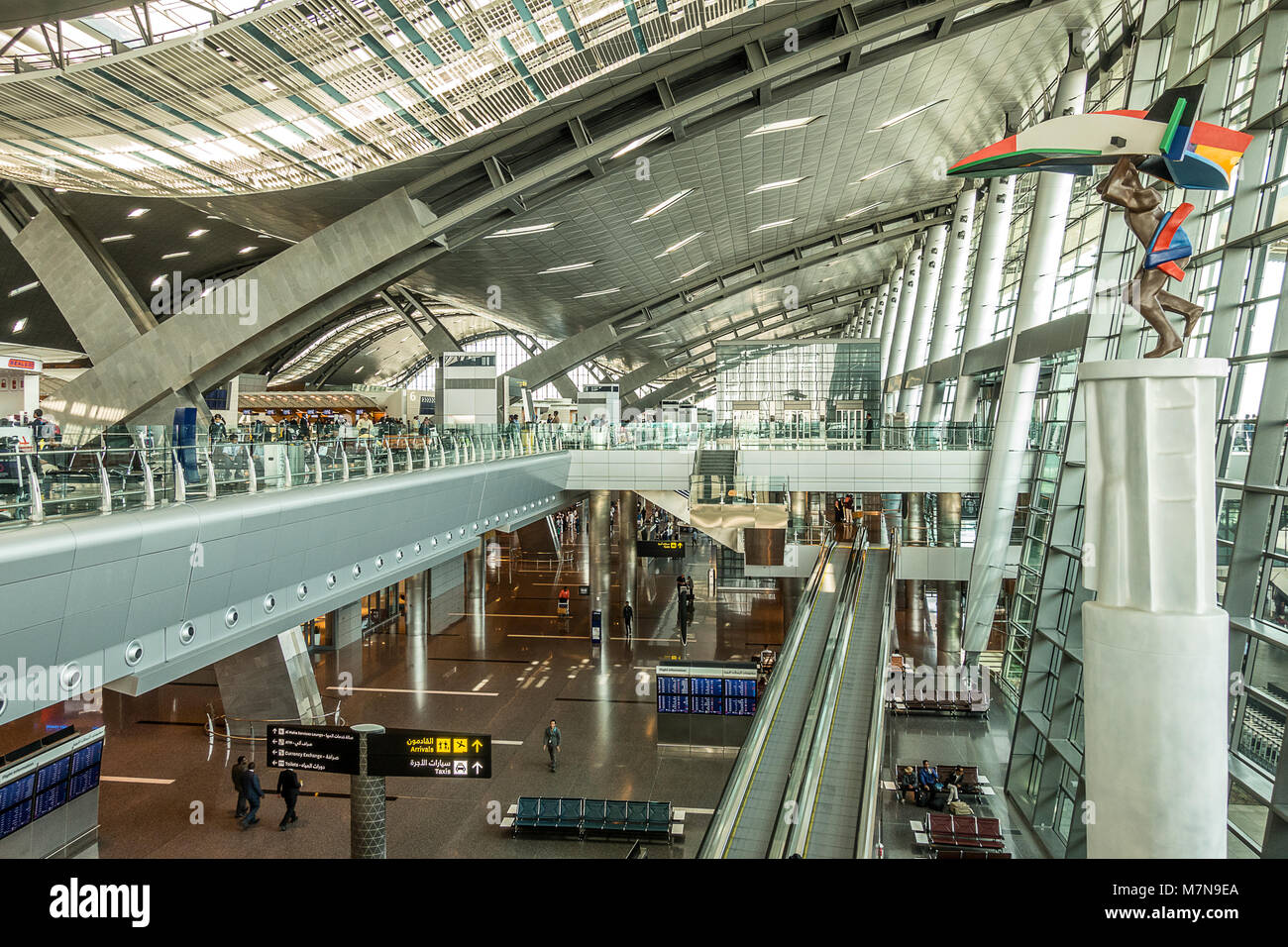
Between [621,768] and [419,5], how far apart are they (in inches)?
492

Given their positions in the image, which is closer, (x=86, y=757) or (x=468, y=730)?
(x=86, y=757)

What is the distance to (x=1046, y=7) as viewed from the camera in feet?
62.2

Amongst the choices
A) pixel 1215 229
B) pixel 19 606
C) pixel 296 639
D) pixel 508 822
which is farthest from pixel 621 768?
pixel 1215 229

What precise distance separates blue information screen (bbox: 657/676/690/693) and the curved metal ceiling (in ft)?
37.4

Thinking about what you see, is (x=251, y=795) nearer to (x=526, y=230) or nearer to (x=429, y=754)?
(x=429, y=754)

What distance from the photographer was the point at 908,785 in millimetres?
13766

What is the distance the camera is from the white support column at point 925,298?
4025 centimetres

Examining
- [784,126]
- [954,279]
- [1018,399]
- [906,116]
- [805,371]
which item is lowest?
[1018,399]

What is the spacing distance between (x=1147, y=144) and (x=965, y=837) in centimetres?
935

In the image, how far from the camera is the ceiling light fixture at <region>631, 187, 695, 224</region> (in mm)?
27531

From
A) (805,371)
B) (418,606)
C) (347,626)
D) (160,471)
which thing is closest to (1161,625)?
(160,471)

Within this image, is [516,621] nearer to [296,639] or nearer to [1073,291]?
[296,639]

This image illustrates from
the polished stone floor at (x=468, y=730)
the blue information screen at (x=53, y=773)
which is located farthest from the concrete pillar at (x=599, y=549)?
the blue information screen at (x=53, y=773)
